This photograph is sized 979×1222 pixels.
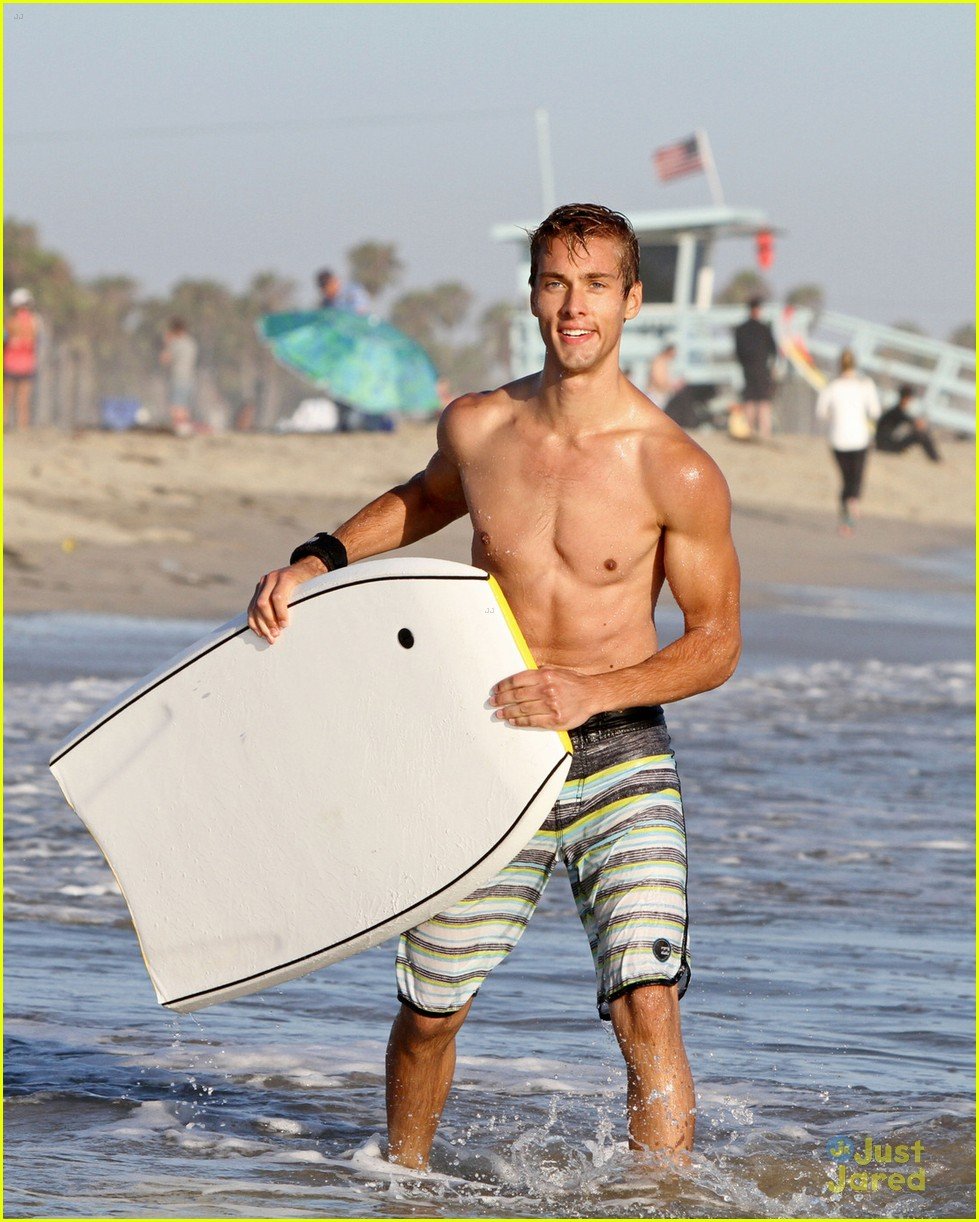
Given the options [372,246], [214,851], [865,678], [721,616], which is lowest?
[865,678]

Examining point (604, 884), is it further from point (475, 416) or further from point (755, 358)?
point (755, 358)

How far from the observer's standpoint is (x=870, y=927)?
18.5 ft

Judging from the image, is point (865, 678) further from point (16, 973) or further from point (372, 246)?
point (372, 246)

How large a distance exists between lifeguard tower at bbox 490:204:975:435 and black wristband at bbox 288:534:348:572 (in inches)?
1011

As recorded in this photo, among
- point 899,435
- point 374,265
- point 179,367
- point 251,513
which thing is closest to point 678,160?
point 899,435

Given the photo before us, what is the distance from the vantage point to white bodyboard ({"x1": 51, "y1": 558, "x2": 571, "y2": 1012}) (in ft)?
11.0

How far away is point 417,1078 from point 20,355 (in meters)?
18.5

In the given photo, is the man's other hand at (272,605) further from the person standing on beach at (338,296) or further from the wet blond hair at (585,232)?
the person standing on beach at (338,296)

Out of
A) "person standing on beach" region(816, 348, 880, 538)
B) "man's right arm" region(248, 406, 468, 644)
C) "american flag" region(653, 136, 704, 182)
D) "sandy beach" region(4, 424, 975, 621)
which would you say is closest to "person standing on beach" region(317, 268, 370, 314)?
"sandy beach" region(4, 424, 975, 621)

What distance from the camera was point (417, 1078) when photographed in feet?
11.8

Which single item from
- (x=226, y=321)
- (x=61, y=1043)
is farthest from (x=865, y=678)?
(x=226, y=321)

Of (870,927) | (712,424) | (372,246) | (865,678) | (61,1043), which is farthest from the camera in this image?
(372,246)

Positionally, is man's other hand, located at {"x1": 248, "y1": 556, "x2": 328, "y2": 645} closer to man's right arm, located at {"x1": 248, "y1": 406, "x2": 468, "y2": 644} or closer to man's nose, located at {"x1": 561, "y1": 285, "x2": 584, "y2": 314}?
man's right arm, located at {"x1": 248, "y1": 406, "x2": 468, "y2": 644}

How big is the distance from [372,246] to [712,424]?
7116cm
